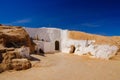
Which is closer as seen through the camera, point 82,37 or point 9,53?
point 9,53

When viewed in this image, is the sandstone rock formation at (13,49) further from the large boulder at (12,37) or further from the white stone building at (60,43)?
the white stone building at (60,43)

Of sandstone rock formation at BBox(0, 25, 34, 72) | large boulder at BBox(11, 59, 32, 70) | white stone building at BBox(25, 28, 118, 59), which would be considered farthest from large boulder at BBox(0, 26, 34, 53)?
white stone building at BBox(25, 28, 118, 59)

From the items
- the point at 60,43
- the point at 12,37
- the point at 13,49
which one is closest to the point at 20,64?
the point at 13,49

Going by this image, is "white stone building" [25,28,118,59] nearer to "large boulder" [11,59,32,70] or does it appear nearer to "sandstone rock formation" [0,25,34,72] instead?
"sandstone rock formation" [0,25,34,72]

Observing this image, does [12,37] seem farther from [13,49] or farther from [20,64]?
[20,64]

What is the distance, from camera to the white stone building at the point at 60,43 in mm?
25334

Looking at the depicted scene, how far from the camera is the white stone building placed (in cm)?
2533

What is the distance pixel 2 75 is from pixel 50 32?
2224 cm

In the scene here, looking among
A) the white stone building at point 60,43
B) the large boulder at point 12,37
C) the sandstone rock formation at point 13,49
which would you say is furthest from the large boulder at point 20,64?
the white stone building at point 60,43

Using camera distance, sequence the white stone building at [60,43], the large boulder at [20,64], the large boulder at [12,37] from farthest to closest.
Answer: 1. the white stone building at [60,43]
2. the large boulder at [12,37]
3. the large boulder at [20,64]

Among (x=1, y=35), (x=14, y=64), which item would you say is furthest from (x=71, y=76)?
(x=1, y=35)

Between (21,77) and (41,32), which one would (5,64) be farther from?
(41,32)

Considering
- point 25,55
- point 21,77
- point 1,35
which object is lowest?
point 21,77

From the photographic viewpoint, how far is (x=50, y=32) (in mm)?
34156
